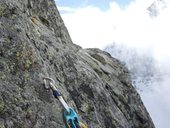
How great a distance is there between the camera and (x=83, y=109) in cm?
1482

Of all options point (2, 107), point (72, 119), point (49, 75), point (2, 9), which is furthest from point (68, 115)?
point (2, 9)

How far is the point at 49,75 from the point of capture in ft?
41.8

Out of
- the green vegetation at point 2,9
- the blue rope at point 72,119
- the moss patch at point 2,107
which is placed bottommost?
the blue rope at point 72,119

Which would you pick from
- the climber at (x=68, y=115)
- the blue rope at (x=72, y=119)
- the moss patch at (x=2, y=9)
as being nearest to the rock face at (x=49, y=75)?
the moss patch at (x=2, y=9)

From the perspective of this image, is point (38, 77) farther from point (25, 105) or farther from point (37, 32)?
point (37, 32)

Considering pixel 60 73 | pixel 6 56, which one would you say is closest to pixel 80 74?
pixel 60 73

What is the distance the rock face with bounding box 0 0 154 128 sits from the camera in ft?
35.5

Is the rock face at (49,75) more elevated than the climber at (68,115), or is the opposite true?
the rock face at (49,75)

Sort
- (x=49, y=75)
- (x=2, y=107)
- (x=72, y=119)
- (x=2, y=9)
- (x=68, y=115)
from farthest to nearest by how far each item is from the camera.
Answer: (x=49, y=75) < (x=2, y=9) < (x=68, y=115) < (x=72, y=119) < (x=2, y=107)

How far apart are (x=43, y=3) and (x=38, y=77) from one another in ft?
26.9

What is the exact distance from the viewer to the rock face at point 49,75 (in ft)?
35.5

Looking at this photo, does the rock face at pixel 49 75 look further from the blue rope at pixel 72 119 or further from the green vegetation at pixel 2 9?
the blue rope at pixel 72 119

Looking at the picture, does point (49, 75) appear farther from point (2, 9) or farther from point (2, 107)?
point (2, 107)

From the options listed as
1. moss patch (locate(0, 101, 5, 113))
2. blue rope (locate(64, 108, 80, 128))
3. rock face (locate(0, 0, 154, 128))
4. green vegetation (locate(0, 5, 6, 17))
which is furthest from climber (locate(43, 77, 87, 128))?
green vegetation (locate(0, 5, 6, 17))
